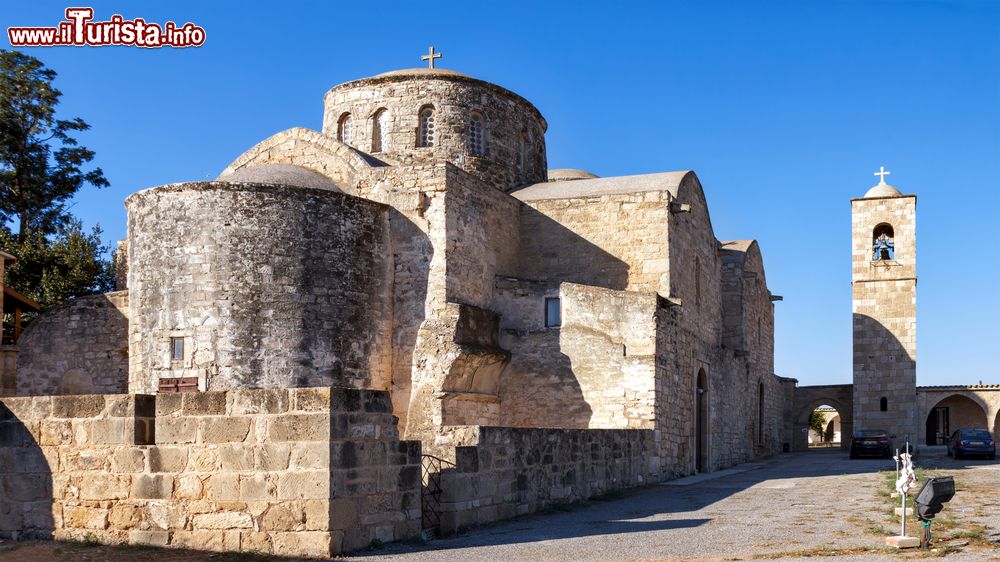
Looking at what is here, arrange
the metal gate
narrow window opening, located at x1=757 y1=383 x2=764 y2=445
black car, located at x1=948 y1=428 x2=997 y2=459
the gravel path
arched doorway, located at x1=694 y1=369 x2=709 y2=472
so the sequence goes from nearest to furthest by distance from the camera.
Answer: the gravel path
the metal gate
arched doorway, located at x1=694 y1=369 x2=709 y2=472
black car, located at x1=948 y1=428 x2=997 y2=459
narrow window opening, located at x1=757 y1=383 x2=764 y2=445

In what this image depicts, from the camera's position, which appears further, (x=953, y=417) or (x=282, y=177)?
(x=953, y=417)

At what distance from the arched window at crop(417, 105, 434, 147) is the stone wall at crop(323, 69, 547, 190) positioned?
10 cm

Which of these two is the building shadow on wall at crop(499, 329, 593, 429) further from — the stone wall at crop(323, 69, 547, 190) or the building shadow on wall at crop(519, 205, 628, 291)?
the stone wall at crop(323, 69, 547, 190)

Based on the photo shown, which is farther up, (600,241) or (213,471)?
(600,241)

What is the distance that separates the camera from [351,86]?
75.7ft

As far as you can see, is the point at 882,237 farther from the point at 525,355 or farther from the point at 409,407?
the point at 409,407

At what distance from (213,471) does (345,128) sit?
15500 mm

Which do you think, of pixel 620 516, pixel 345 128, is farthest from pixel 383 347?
pixel 345 128

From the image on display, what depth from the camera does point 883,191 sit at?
34.4 m

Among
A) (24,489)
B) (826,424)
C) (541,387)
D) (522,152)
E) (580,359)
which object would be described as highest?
(522,152)

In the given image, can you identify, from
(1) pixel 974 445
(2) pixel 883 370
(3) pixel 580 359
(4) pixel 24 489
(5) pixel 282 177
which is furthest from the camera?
(2) pixel 883 370

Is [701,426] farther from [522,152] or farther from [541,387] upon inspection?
[522,152]

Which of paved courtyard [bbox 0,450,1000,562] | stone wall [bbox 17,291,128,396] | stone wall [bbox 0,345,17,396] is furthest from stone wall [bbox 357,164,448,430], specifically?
stone wall [bbox 0,345,17,396]

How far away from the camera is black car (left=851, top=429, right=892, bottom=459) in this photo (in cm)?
2664
